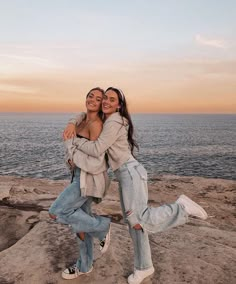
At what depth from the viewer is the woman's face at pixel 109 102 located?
503 centimetres

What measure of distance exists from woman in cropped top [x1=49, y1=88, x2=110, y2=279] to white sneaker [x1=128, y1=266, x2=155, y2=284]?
85 centimetres

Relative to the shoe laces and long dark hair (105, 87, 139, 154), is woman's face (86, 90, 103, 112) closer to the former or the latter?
long dark hair (105, 87, 139, 154)

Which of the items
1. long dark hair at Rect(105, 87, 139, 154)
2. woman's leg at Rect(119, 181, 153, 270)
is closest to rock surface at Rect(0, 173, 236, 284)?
woman's leg at Rect(119, 181, 153, 270)

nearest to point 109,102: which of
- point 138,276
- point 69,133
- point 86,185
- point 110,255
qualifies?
point 69,133

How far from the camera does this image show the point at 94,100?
5180 millimetres

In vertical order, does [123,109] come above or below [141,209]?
above

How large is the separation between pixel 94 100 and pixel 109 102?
0.93 ft

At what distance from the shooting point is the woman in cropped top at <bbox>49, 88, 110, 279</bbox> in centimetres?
501

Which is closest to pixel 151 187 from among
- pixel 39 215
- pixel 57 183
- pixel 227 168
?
pixel 57 183

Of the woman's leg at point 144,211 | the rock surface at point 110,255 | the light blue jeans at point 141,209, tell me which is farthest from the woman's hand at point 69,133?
the rock surface at point 110,255

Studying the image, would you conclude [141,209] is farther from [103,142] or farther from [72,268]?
[72,268]

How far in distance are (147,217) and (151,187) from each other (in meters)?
16.9

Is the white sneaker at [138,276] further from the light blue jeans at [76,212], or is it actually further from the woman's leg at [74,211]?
the woman's leg at [74,211]

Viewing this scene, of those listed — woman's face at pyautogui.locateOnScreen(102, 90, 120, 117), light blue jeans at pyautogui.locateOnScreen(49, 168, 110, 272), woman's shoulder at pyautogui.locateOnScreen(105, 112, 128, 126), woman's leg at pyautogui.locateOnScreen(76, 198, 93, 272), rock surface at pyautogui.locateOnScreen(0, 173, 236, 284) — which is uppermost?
woman's face at pyautogui.locateOnScreen(102, 90, 120, 117)
